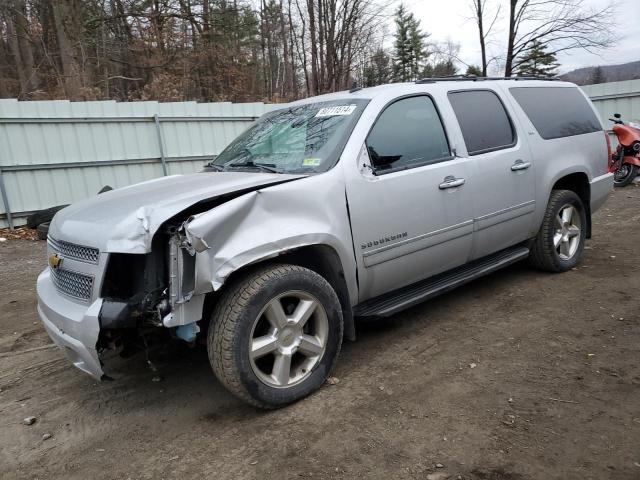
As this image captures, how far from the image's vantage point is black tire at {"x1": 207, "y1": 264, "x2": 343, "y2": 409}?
8.36 feet

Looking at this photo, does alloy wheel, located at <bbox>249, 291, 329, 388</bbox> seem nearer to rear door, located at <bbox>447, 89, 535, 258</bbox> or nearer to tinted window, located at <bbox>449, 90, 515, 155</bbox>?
rear door, located at <bbox>447, 89, 535, 258</bbox>

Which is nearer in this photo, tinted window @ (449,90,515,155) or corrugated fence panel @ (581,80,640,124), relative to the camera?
tinted window @ (449,90,515,155)

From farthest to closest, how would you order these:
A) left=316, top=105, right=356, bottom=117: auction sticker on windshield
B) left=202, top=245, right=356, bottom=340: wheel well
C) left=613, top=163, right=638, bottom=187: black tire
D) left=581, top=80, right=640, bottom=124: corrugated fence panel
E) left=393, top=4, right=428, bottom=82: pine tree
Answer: left=393, top=4, right=428, bottom=82: pine tree
left=581, top=80, right=640, bottom=124: corrugated fence panel
left=613, top=163, right=638, bottom=187: black tire
left=316, top=105, right=356, bottom=117: auction sticker on windshield
left=202, top=245, right=356, bottom=340: wheel well

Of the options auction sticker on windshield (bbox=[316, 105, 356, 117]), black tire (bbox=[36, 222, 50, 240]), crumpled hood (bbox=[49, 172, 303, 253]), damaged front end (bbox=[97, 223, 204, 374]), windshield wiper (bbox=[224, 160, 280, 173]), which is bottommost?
black tire (bbox=[36, 222, 50, 240])

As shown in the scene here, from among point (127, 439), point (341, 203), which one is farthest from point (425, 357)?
point (127, 439)

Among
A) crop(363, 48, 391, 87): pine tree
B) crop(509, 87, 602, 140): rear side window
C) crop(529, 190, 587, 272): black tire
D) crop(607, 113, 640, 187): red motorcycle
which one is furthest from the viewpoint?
crop(363, 48, 391, 87): pine tree

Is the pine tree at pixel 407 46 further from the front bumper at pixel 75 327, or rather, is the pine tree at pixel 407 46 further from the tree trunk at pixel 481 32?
the front bumper at pixel 75 327

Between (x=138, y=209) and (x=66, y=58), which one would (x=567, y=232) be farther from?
(x=66, y=58)

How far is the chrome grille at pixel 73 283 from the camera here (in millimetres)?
2602

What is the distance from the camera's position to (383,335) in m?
3.79

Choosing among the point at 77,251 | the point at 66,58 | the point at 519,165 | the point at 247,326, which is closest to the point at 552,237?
the point at 519,165

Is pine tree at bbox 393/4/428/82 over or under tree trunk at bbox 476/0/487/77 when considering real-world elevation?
over

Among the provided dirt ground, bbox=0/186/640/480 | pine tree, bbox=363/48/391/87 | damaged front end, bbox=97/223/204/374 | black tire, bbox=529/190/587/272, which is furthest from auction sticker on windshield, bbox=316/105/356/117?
pine tree, bbox=363/48/391/87

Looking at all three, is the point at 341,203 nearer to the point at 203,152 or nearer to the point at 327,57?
the point at 203,152
